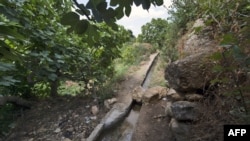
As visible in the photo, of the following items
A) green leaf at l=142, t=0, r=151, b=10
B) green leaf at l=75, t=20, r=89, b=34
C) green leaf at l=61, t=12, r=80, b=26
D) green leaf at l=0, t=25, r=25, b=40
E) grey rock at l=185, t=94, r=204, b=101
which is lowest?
grey rock at l=185, t=94, r=204, b=101

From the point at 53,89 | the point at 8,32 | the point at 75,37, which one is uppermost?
the point at 75,37

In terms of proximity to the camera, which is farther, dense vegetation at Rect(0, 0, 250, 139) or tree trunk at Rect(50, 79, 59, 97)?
tree trunk at Rect(50, 79, 59, 97)

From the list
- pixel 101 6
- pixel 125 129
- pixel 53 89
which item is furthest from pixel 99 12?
pixel 53 89

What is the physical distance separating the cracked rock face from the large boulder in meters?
0.29

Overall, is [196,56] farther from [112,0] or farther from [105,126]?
[112,0]

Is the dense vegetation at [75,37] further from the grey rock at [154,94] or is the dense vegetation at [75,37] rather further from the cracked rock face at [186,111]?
the grey rock at [154,94]

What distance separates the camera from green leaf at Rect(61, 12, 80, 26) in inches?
37.9

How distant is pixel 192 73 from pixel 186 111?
0.51m

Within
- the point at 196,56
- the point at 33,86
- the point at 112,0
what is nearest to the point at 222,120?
the point at 196,56

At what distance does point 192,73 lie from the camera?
3402mm

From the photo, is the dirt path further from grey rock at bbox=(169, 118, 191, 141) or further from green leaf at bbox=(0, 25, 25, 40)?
green leaf at bbox=(0, 25, 25, 40)

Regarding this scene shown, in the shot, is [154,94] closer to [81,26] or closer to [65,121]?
[65,121]

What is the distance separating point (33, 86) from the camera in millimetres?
5270

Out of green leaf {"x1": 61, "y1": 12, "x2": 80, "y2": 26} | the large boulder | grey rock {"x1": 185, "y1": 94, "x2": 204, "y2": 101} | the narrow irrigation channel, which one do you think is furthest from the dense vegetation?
the narrow irrigation channel
